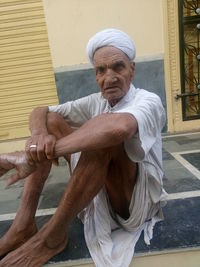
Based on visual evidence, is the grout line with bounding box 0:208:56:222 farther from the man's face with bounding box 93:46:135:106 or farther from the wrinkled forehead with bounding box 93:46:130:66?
the wrinkled forehead with bounding box 93:46:130:66

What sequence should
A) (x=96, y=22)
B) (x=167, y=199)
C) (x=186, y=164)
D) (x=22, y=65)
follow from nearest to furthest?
(x=167, y=199), (x=186, y=164), (x=96, y=22), (x=22, y=65)

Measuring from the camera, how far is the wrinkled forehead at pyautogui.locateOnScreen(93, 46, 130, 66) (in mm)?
1441

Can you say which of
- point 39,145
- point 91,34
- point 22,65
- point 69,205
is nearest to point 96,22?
point 91,34

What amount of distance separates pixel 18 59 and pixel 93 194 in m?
2.82

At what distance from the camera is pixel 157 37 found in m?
3.43

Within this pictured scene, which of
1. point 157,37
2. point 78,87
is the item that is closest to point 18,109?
point 78,87

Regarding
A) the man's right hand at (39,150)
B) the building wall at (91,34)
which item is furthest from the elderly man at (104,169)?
the building wall at (91,34)

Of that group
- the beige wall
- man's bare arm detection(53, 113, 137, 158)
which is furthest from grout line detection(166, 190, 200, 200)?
the beige wall

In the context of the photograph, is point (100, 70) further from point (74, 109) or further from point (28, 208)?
point (28, 208)

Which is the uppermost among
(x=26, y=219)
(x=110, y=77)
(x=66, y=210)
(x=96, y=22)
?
(x=96, y=22)

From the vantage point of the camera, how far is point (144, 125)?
1261 millimetres

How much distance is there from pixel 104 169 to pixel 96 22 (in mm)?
2584

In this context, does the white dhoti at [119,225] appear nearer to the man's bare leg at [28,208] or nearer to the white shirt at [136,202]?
the white shirt at [136,202]

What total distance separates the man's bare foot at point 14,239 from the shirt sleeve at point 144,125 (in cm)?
72
